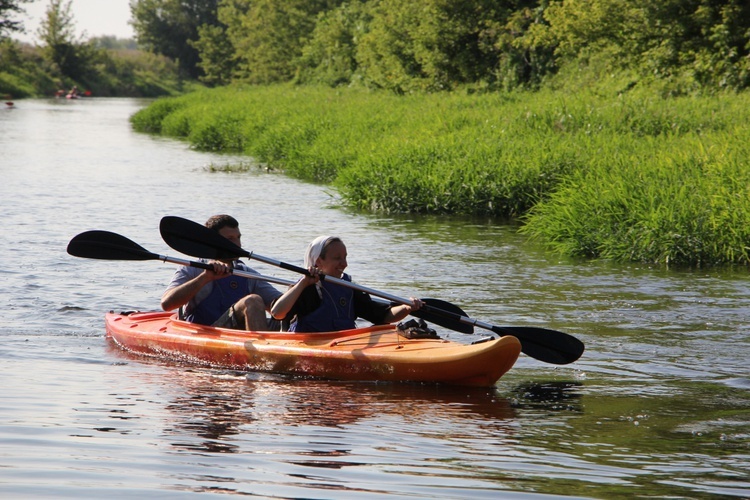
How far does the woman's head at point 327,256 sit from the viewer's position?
6117mm

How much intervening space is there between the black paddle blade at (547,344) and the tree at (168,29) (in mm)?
78543

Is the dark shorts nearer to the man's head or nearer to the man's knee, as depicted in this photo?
the man's knee

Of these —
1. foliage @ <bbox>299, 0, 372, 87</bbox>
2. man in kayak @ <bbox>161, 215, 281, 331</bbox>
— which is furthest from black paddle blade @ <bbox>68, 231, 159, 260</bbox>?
foliage @ <bbox>299, 0, 372, 87</bbox>

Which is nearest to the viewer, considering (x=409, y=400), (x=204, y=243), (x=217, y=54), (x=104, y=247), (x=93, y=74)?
(x=409, y=400)

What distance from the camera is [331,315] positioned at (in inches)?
257

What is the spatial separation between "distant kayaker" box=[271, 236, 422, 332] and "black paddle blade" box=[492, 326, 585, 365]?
0.67 metres

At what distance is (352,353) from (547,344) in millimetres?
1162

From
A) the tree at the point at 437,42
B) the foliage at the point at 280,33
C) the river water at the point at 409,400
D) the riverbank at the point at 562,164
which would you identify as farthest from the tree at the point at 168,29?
the river water at the point at 409,400

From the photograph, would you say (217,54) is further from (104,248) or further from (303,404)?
(303,404)

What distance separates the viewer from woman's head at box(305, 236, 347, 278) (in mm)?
6117

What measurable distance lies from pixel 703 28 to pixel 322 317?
46.5 feet

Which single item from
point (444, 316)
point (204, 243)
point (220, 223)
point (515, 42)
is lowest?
point (444, 316)

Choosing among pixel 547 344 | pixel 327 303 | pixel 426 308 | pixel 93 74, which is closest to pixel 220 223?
pixel 327 303

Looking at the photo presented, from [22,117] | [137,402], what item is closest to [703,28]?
[137,402]
